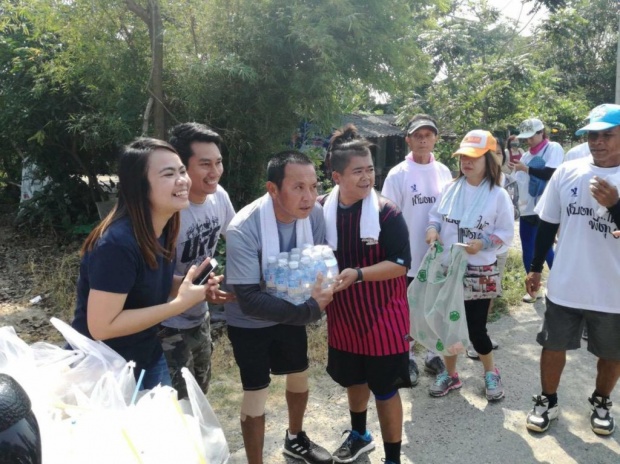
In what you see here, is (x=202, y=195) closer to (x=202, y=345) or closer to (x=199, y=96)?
(x=202, y=345)

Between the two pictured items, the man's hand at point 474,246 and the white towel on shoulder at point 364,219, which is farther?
the man's hand at point 474,246

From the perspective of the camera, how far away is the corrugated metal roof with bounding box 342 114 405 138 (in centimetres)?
1502

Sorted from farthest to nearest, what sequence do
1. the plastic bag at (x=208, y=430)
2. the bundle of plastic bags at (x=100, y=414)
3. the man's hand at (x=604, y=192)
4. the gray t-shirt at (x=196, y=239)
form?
the man's hand at (x=604, y=192)
the gray t-shirt at (x=196, y=239)
the plastic bag at (x=208, y=430)
the bundle of plastic bags at (x=100, y=414)

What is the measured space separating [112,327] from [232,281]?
23.9 inches

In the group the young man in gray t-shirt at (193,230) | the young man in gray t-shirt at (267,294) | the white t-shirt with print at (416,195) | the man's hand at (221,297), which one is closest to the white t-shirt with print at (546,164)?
the white t-shirt with print at (416,195)

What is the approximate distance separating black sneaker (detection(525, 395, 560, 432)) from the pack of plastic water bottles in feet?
5.74

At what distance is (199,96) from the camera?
5289mm

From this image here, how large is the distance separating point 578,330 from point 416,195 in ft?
4.49

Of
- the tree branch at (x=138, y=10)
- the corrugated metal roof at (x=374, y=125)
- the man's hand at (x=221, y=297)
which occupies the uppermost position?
the tree branch at (x=138, y=10)

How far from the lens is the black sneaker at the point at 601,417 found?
9.98 ft

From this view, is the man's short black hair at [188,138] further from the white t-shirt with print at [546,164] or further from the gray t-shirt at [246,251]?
the white t-shirt with print at [546,164]

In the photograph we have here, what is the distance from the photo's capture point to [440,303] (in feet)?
10.7

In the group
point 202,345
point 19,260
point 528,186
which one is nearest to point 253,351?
point 202,345

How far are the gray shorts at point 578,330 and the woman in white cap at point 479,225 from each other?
420 mm
